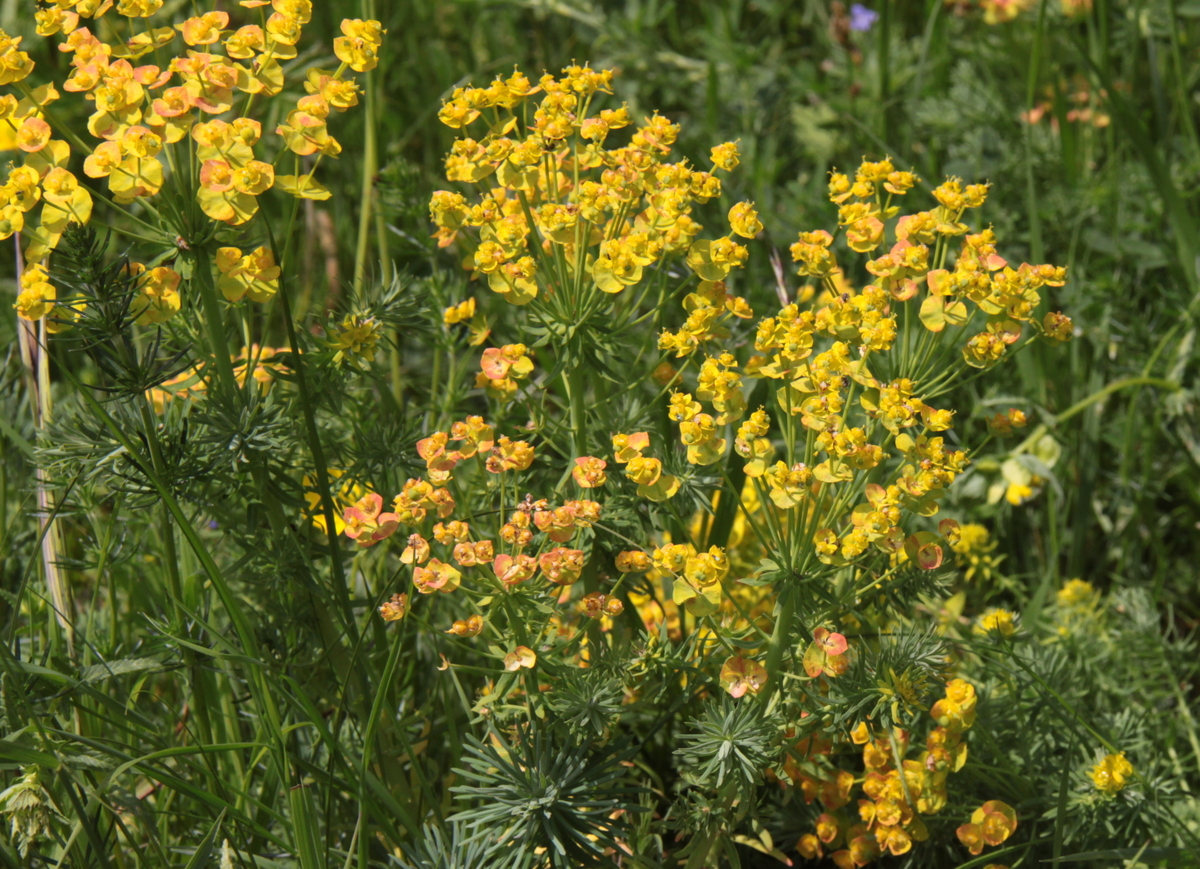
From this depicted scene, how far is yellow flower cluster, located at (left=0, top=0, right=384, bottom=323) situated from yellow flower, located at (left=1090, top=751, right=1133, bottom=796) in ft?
4.53

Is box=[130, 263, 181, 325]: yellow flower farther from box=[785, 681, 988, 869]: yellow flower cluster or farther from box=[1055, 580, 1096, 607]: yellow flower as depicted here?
box=[1055, 580, 1096, 607]: yellow flower

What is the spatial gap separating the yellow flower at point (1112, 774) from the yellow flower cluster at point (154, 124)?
138 cm

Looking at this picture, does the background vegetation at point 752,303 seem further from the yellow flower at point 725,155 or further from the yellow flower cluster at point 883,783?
the yellow flower at point 725,155

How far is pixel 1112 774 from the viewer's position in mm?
1711

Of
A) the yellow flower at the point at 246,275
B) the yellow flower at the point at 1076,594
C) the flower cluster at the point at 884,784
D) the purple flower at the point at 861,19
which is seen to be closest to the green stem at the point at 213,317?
the yellow flower at the point at 246,275

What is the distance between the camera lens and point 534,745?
1562 mm

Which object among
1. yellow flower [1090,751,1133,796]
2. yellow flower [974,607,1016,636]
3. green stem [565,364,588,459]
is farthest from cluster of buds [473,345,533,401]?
yellow flower [1090,751,1133,796]

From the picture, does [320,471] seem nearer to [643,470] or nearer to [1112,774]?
[643,470]

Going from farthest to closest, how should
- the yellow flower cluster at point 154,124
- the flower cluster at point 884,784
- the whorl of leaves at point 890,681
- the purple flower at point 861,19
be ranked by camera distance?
the purple flower at point 861,19 → the flower cluster at point 884,784 → the whorl of leaves at point 890,681 → the yellow flower cluster at point 154,124

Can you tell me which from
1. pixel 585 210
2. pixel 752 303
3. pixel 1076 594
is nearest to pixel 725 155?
pixel 585 210

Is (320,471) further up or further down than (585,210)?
further down

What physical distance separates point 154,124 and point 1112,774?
63.0 inches

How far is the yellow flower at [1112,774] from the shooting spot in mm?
1707

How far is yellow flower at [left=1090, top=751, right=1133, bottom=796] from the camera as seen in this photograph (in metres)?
1.71
